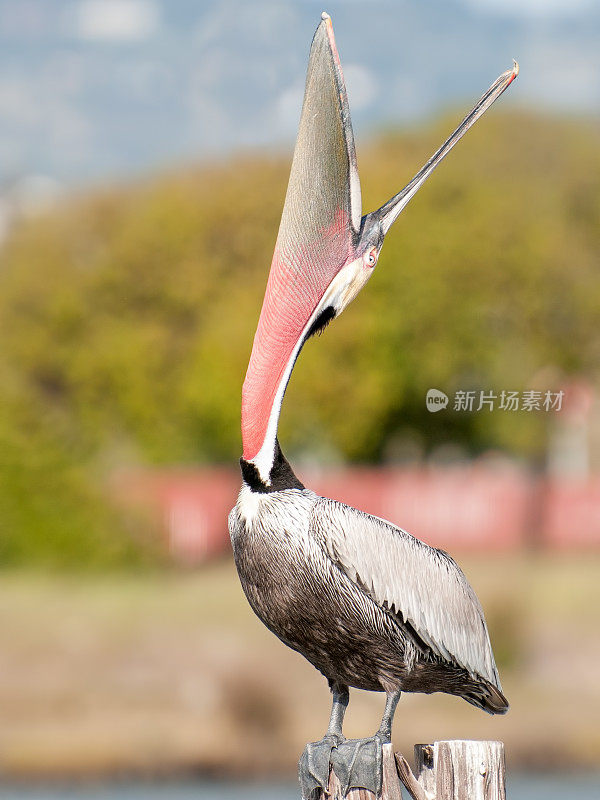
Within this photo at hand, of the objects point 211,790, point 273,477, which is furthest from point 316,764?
point 211,790

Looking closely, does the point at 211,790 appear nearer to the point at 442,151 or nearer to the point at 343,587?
the point at 343,587

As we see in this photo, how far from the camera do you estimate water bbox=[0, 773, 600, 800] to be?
13555mm

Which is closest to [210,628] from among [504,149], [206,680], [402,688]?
[206,680]

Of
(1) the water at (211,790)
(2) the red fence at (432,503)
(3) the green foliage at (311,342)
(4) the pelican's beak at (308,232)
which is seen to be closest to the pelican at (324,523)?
(4) the pelican's beak at (308,232)

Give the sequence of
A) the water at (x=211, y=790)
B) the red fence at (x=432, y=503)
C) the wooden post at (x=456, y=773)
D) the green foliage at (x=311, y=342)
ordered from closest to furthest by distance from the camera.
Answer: the wooden post at (x=456, y=773), the water at (x=211, y=790), the red fence at (x=432, y=503), the green foliage at (x=311, y=342)

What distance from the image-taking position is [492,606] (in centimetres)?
1747

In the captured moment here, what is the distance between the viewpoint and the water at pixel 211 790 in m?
13.6

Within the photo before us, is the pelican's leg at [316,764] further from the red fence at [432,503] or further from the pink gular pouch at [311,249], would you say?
the red fence at [432,503]

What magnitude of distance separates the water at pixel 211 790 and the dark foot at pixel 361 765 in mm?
10043

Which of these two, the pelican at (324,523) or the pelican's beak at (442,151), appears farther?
the pelican's beak at (442,151)

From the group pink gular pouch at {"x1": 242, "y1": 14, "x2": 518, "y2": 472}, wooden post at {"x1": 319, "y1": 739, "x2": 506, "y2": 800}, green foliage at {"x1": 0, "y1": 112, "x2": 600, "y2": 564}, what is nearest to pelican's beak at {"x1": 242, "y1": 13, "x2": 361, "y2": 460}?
pink gular pouch at {"x1": 242, "y1": 14, "x2": 518, "y2": 472}

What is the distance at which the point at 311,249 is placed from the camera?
3926 millimetres

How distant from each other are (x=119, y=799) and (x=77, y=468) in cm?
565

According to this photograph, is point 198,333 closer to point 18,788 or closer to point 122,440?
point 122,440
